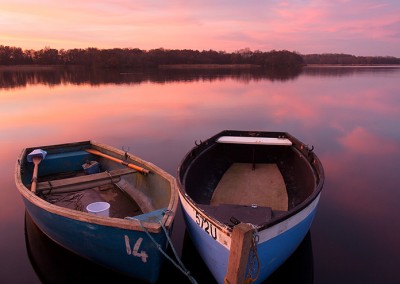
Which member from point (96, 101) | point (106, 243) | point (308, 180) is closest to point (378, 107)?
point (308, 180)

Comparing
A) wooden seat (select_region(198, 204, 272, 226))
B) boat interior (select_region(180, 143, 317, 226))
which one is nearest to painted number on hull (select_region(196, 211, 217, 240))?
wooden seat (select_region(198, 204, 272, 226))

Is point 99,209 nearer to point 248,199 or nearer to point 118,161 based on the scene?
point 118,161

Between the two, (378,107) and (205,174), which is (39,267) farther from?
(378,107)

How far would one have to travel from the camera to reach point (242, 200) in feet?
22.6

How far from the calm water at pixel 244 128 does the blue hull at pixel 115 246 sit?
48 cm

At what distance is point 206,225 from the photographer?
14.0 feet

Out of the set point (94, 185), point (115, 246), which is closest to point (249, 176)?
point (94, 185)

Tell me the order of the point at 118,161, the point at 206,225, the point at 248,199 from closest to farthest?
1. the point at 206,225
2. the point at 248,199
3. the point at 118,161

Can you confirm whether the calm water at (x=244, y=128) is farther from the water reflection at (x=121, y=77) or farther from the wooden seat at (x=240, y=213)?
the water reflection at (x=121, y=77)

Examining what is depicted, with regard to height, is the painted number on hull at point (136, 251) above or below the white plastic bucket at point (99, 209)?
below

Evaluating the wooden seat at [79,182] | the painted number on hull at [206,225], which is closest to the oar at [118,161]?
the wooden seat at [79,182]

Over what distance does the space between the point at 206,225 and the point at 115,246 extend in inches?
55.4

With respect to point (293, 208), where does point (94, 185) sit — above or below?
below

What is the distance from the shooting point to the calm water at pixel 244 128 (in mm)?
5610
